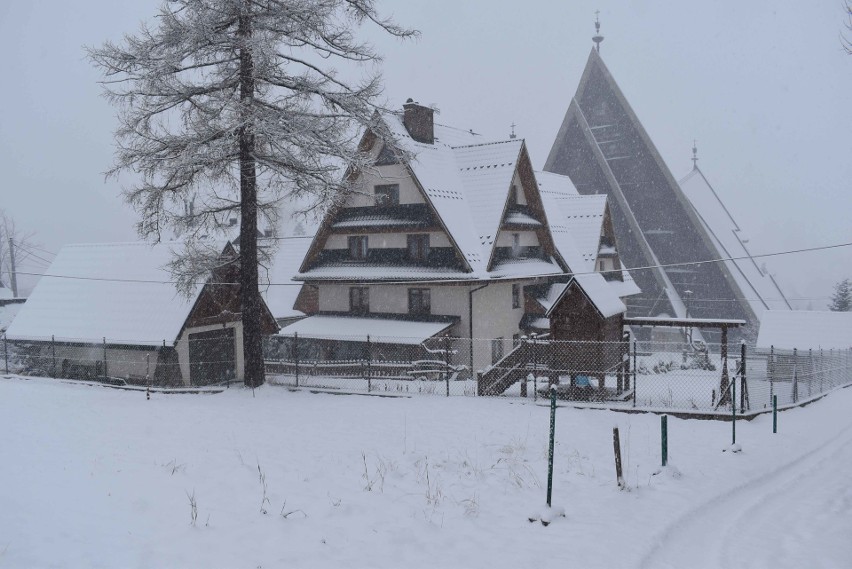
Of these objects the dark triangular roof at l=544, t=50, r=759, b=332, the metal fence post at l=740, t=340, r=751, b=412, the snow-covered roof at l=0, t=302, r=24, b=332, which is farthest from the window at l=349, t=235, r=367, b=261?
the snow-covered roof at l=0, t=302, r=24, b=332

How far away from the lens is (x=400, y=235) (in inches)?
1011

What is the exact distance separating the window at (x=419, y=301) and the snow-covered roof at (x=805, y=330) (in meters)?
18.5

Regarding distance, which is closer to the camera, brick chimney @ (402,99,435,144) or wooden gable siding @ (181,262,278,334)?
wooden gable siding @ (181,262,278,334)

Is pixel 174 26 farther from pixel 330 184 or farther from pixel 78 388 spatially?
pixel 78 388

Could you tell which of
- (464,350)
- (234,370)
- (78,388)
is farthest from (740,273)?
(78,388)

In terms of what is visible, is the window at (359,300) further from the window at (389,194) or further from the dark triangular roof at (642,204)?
the dark triangular roof at (642,204)

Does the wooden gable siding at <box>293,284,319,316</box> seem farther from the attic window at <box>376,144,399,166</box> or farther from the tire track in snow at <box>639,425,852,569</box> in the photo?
the tire track in snow at <box>639,425,852,569</box>

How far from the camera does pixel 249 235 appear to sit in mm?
17047

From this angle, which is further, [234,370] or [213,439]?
[234,370]

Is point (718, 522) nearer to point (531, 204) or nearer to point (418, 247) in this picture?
point (418, 247)

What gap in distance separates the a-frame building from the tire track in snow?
2707 centimetres

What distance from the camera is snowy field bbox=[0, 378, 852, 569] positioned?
6.79m

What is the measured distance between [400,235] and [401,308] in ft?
9.73

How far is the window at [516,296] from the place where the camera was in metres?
27.3
